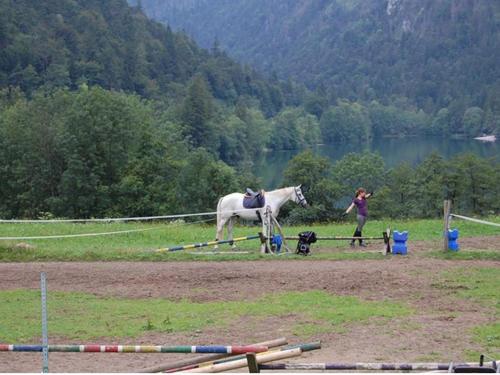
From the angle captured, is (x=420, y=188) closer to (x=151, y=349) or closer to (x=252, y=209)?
(x=252, y=209)

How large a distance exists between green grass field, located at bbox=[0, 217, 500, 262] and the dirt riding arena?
0.96 metres

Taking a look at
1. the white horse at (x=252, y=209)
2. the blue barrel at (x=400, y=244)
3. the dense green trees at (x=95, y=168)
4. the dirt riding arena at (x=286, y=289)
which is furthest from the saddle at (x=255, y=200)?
the dense green trees at (x=95, y=168)

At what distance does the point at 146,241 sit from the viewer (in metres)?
30.1

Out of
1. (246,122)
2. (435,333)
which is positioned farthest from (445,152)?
(435,333)

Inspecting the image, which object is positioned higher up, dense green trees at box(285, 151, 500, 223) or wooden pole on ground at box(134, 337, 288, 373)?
dense green trees at box(285, 151, 500, 223)

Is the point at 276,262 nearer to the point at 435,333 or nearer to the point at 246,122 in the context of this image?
the point at 435,333

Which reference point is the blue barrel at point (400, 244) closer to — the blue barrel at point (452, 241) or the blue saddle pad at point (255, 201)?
the blue barrel at point (452, 241)

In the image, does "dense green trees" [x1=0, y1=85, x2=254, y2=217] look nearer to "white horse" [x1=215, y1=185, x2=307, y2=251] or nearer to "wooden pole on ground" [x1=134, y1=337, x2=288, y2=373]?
"white horse" [x1=215, y1=185, x2=307, y2=251]

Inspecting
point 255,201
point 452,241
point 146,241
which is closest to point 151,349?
point 452,241

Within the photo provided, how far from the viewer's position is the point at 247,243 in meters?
27.9

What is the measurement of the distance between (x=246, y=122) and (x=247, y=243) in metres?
152

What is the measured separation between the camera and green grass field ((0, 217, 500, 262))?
80.0 feet

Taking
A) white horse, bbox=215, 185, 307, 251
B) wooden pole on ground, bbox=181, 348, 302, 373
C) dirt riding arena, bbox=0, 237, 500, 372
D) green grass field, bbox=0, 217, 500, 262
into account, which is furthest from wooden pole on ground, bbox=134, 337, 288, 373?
white horse, bbox=215, 185, 307, 251

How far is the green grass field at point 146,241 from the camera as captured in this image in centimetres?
2438
